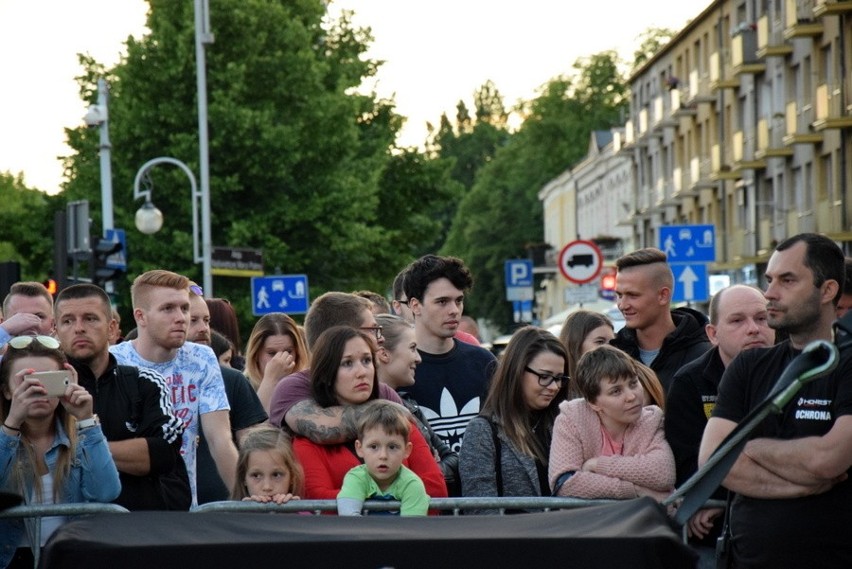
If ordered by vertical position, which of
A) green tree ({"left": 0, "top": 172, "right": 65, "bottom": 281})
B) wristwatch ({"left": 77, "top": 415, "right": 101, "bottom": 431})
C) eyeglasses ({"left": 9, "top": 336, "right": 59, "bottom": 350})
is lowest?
wristwatch ({"left": 77, "top": 415, "right": 101, "bottom": 431})

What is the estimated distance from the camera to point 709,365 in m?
7.67

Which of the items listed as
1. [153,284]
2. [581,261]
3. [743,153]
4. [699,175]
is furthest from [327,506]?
[699,175]

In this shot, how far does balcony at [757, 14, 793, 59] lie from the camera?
196ft

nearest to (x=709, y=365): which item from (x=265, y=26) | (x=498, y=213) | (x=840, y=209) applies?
(x=265, y=26)

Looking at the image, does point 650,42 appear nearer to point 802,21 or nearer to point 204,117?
point 802,21

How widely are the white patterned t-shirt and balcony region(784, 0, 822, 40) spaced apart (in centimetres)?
4956

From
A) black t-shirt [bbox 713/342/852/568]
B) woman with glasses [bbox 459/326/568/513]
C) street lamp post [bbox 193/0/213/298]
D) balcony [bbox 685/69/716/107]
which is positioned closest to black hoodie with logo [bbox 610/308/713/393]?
woman with glasses [bbox 459/326/568/513]

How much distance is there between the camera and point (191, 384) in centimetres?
845

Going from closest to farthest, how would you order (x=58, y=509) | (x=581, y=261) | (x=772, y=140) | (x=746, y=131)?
(x=58, y=509)
(x=581, y=261)
(x=772, y=140)
(x=746, y=131)

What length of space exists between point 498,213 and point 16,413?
110 m

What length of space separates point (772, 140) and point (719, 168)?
30.1ft

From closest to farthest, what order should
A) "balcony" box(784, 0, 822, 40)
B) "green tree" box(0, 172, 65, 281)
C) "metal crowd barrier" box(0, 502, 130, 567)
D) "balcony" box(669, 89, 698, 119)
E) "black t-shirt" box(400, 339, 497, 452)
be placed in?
"metal crowd barrier" box(0, 502, 130, 567), "black t-shirt" box(400, 339, 497, 452), "green tree" box(0, 172, 65, 281), "balcony" box(784, 0, 822, 40), "balcony" box(669, 89, 698, 119)

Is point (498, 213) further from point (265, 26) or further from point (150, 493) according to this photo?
point (150, 493)

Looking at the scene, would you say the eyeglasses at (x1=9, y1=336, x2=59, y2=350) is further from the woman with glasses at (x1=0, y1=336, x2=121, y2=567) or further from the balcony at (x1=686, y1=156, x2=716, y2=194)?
the balcony at (x1=686, y1=156, x2=716, y2=194)
